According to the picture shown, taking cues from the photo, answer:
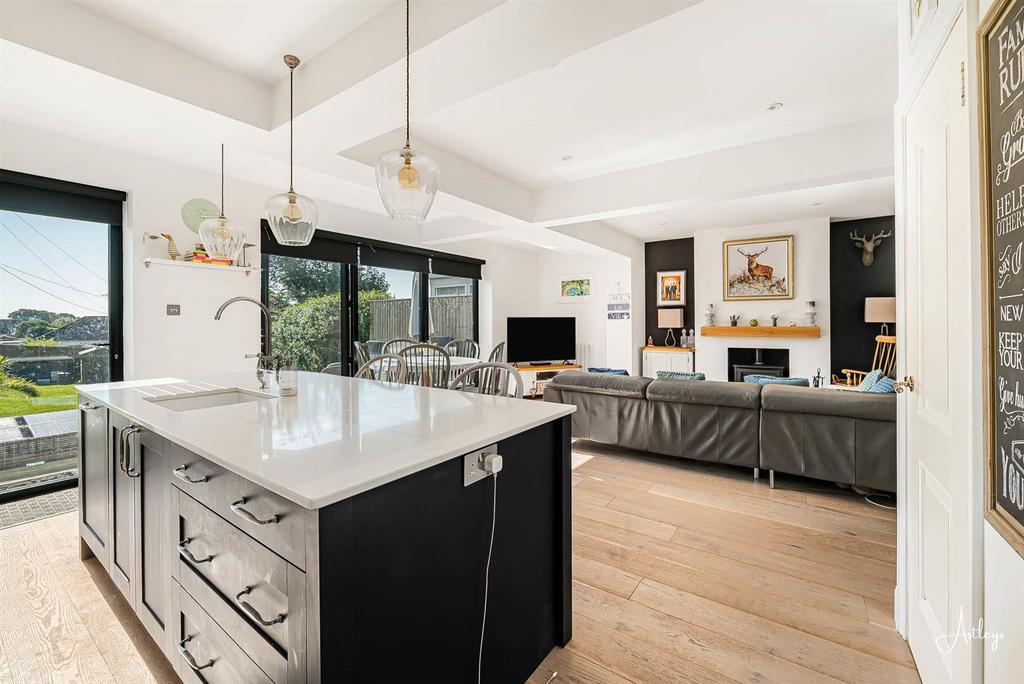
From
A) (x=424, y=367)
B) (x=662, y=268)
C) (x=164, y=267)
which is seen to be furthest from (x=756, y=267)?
(x=164, y=267)

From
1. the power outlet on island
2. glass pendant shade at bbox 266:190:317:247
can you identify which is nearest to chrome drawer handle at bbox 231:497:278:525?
the power outlet on island

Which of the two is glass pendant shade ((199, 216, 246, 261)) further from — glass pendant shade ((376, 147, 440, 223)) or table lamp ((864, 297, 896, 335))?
table lamp ((864, 297, 896, 335))

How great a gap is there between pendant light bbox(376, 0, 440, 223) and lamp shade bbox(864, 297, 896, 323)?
6.02 meters

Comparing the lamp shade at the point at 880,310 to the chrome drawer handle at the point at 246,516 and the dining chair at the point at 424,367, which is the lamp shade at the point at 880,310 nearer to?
the dining chair at the point at 424,367

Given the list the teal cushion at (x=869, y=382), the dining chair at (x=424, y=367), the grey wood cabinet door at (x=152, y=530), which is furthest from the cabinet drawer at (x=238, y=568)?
the teal cushion at (x=869, y=382)

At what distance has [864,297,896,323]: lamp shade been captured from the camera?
18.0ft

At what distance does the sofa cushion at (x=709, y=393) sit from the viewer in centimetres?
326

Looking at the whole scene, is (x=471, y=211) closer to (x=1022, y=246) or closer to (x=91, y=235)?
(x=91, y=235)

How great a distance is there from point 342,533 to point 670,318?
23.3ft

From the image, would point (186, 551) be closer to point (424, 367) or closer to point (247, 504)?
point (247, 504)

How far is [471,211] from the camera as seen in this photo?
4383 mm

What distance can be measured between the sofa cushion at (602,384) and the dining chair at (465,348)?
232cm

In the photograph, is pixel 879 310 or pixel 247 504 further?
pixel 879 310

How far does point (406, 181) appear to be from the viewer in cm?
181
